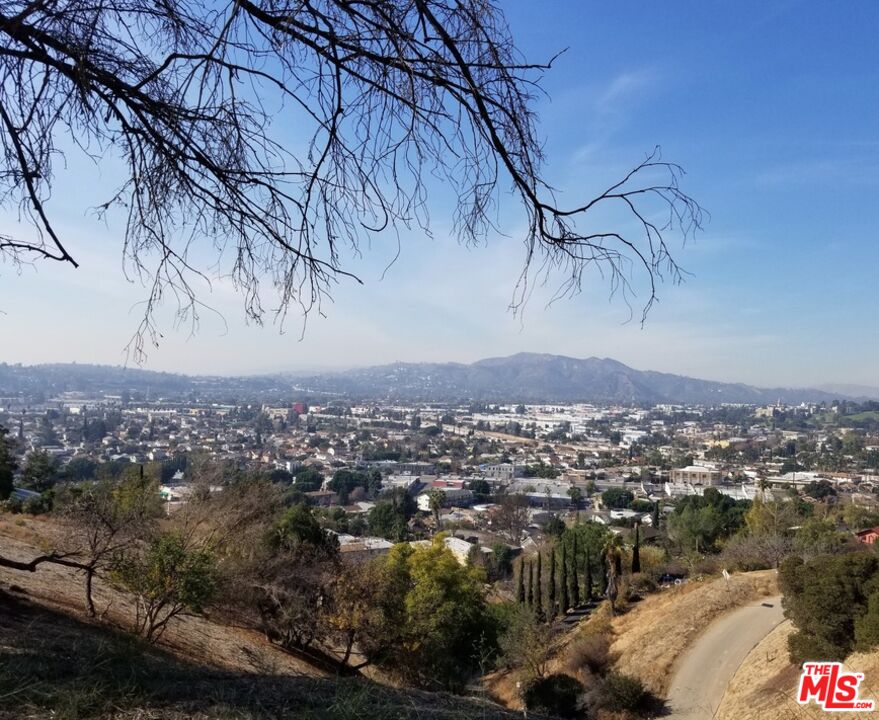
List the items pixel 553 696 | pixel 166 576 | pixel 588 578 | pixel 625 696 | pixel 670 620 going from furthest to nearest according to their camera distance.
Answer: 1. pixel 588 578
2. pixel 670 620
3. pixel 553 696
4. pixel 625 696
5. pixel 166 576

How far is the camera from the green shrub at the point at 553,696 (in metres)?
8.71

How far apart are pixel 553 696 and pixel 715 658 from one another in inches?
122

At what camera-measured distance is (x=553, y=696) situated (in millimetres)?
8836

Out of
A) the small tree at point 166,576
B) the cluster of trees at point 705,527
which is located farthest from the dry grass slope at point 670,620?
the cluster of trees at point 705,527

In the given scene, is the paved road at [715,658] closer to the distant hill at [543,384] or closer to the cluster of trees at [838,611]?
the cluster of trees at [838,611]

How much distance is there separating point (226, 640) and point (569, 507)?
36.7 metres

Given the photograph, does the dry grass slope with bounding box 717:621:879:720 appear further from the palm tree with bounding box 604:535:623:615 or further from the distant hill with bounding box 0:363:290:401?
the distant hill with bounding box 0:363:290:401

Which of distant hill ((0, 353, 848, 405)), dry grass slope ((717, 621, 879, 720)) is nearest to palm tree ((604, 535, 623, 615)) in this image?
dry grass slope ((717, 621, 879, 720))

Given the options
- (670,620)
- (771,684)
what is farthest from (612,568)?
(771,684)

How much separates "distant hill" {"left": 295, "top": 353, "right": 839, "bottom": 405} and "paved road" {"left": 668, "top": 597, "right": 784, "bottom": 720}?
124m

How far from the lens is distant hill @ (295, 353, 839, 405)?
149 meters

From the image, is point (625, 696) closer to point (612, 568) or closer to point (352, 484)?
point (612, 568)

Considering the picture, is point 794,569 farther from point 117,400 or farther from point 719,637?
point 117,400

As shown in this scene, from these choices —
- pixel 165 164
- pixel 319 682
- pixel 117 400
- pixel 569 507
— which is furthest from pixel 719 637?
pixel 117 400
